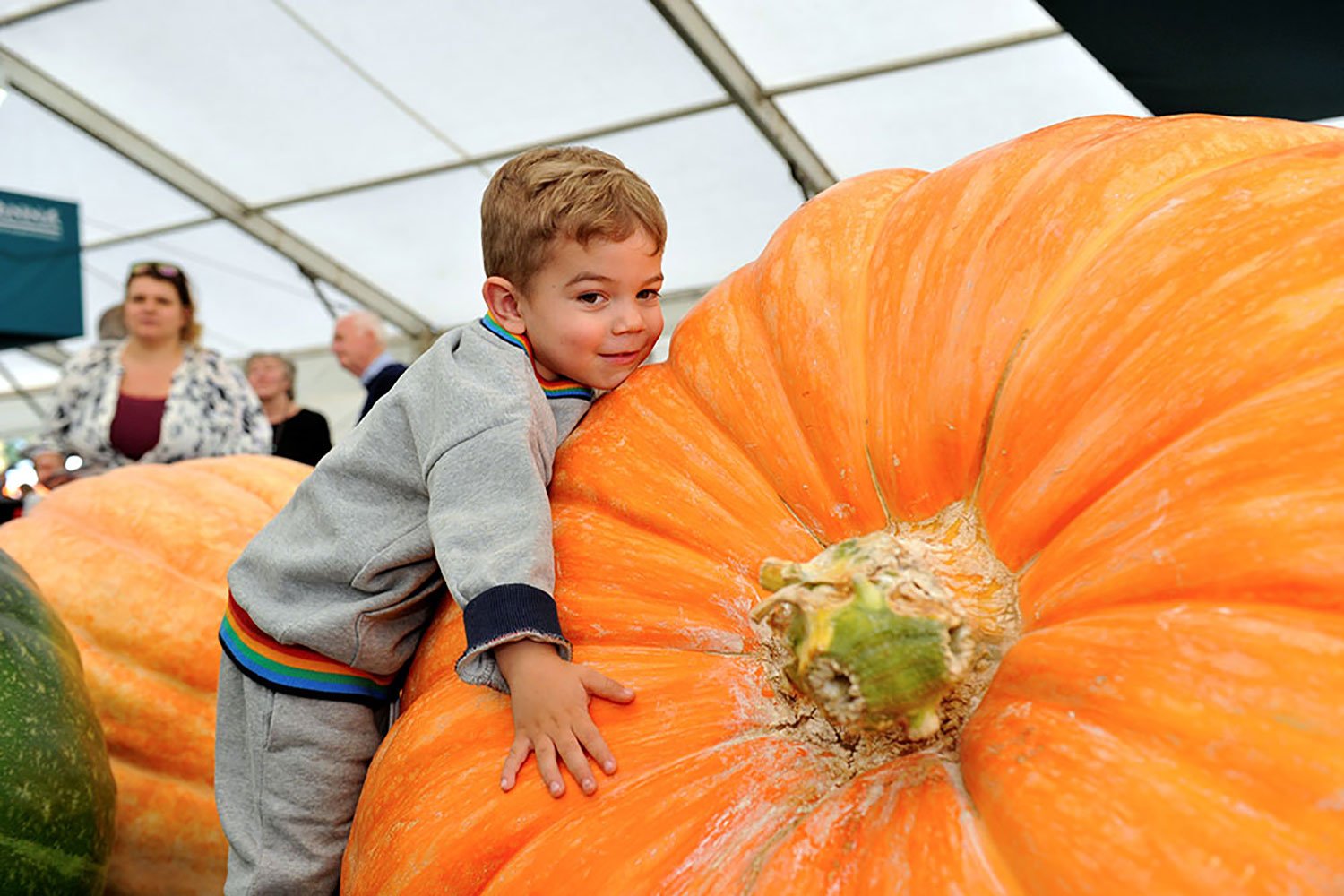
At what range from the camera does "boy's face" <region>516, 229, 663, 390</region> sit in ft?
4.75

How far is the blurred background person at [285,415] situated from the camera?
4.96m

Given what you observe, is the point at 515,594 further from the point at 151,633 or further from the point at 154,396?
the point at 154,396

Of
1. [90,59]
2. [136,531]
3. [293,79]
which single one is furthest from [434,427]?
[90,59]

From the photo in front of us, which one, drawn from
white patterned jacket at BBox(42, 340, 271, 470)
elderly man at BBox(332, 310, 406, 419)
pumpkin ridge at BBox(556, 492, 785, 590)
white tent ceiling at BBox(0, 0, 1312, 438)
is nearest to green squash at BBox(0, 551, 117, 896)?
pumpkin ridge at BBox(556, 492, 785, 590)

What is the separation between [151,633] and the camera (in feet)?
7.07

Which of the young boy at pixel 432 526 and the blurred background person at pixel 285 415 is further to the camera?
the blurred background person at pixel 285 415

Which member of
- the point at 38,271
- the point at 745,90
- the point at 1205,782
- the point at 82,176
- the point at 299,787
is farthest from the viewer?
the point at 82,176

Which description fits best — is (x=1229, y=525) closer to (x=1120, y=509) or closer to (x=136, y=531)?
(x=1120, y=509)

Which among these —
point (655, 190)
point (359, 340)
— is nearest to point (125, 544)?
point (359, 340)

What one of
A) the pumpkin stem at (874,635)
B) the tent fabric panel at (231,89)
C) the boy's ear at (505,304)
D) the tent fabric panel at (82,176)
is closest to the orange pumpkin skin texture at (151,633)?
the boy's ear at (505,304)

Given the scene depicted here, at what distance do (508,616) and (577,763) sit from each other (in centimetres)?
16

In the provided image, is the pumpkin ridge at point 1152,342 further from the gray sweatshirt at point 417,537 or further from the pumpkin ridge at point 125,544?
the pumpkin ridge at point 125,544

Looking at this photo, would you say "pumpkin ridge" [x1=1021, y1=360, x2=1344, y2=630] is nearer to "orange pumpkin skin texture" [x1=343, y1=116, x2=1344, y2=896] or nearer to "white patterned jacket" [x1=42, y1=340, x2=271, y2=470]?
"orange pumpkin skin texture" [x1=343, y1=116, x2=1344, y2=896]

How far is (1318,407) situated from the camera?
894 mm
